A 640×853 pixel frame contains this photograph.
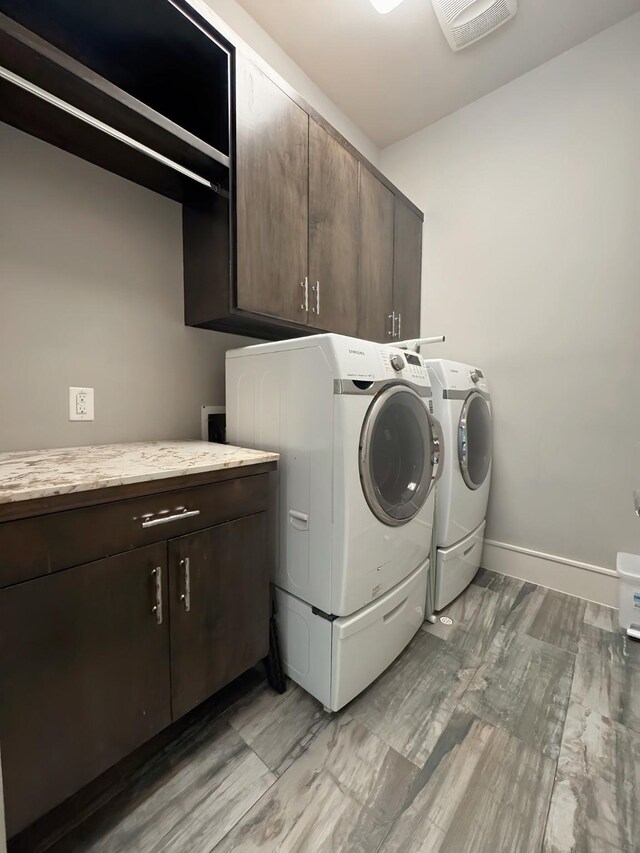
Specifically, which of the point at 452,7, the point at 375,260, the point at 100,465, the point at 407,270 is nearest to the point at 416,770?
the point at 100,465

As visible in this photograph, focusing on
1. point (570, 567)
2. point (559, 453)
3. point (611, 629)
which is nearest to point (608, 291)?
point (559, 453)

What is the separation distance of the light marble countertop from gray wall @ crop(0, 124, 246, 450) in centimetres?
17

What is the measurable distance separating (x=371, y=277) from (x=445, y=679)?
6.45 ft

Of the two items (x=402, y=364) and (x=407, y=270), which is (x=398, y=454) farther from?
(x=407, y=270)

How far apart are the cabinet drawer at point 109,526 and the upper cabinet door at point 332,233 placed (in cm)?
95

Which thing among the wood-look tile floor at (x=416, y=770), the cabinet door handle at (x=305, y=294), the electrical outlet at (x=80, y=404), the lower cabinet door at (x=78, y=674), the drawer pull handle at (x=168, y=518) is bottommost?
the wood-look tile floor at (x=416, y=770)

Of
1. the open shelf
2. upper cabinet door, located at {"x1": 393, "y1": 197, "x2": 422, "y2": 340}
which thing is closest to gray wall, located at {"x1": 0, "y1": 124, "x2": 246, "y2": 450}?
the open shelf

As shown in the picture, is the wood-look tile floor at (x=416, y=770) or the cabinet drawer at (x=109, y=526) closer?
the cabinet drawer at (x=109, y=526)

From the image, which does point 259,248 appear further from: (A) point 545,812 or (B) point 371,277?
(A) point 545,812

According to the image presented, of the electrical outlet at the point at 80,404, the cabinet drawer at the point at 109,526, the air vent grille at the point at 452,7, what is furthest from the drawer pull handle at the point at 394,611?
the air vent grille at the point at 452,7

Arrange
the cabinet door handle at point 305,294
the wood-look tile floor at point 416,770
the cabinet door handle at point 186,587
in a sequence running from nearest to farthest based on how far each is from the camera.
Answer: the wood-look tile floor at point 416,770
the cabinet door handle at point 186,587
the cabinet door handle at point 305,294

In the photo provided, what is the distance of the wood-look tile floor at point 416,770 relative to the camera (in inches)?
33.2

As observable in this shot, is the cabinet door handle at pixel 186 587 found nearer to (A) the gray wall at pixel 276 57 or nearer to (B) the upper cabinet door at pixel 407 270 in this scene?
(A) the gray wall at pixel 276 57

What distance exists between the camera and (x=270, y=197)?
4.44 ft
